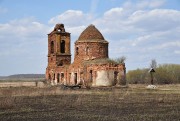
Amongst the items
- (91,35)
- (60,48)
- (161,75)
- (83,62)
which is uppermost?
(91,35)

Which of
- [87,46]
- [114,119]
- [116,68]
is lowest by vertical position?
[114,119]

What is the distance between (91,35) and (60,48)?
545cm

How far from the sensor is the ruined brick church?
42.6 m

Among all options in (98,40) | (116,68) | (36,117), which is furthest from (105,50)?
(36,117)

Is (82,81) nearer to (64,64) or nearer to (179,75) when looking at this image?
(64,64)

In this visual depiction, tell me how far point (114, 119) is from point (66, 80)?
120 ft

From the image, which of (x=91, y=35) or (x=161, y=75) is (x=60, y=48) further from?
(x=161, y=75)

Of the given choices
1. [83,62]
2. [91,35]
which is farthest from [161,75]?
[83,62]

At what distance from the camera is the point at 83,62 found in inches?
1770

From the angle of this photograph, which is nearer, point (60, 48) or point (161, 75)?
point (60, 48)

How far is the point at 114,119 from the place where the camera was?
39.0 ft

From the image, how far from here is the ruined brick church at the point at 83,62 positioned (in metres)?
42.6

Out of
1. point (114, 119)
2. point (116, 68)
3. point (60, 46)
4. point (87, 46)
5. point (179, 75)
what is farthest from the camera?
point (179, 75)

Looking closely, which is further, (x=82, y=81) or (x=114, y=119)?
(x=82, y=81)
